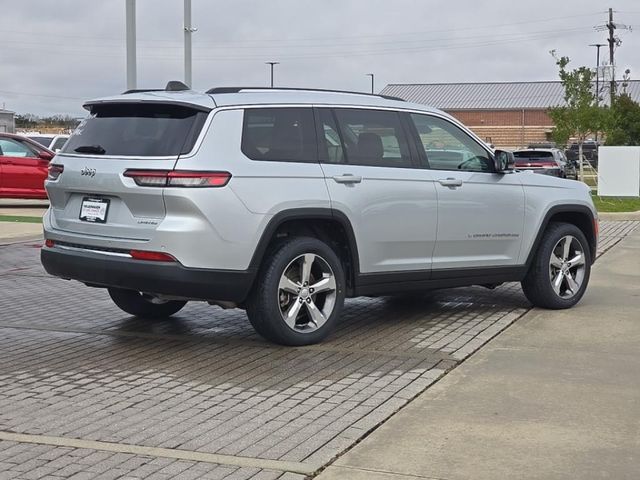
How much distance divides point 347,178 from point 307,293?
2.99ft

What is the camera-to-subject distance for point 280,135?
7.41 m

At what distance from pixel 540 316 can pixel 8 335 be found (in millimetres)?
4518

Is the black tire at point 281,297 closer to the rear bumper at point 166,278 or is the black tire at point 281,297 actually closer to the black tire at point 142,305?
the rear bumper at point 166,278

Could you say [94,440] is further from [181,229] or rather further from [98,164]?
[98,164]

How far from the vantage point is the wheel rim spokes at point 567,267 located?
30.3ft

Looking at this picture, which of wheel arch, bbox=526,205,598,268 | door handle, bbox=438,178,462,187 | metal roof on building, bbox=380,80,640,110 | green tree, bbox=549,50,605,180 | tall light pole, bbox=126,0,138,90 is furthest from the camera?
metal roof on building, bbox=380,80,640,110

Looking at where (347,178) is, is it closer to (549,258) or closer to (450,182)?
(450,182)

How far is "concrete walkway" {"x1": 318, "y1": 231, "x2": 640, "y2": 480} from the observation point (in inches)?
190

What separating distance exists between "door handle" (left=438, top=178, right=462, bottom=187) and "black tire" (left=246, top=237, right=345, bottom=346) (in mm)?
1244

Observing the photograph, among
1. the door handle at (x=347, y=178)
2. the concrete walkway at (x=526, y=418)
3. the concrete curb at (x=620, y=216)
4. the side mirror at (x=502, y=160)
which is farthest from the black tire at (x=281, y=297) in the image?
the concrete curb at (x=620, y=216)

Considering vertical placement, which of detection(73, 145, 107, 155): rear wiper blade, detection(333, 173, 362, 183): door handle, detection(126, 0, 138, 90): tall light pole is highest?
detection(126, 0, 138, 90): tall light pole

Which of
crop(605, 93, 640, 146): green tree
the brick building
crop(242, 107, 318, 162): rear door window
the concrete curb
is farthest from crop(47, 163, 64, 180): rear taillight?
the brick building

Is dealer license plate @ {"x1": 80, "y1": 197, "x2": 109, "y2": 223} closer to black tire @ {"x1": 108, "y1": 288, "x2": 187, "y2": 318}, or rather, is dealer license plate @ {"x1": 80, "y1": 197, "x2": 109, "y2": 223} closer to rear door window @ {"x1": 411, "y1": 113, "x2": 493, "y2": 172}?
black tire @ {"x1": 108, "y1": 288, "x2": 187, "y2": 318}

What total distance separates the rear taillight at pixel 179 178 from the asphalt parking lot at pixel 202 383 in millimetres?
1234
